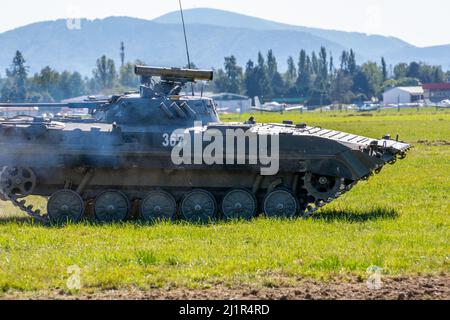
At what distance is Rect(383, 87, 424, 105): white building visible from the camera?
171 meters

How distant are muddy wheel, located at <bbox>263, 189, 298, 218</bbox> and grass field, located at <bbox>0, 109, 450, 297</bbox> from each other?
2.11ft

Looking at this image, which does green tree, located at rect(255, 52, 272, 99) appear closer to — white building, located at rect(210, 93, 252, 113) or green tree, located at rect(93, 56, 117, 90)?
white building, located at rect(210, 93, 252, 113)

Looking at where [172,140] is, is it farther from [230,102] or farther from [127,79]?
[127,79]

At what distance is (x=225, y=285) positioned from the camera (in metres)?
13.4

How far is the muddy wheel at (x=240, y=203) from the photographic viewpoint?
20656 millimetres

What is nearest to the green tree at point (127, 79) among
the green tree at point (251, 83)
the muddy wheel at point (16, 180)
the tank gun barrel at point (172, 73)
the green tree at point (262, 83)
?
the green tree at point (251, 83)

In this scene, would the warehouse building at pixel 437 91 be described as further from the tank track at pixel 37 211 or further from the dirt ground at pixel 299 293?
the dirt ground at pixel 299 293

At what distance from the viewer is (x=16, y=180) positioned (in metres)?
20.6

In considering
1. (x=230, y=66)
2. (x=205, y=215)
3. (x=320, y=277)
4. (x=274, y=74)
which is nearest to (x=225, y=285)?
(x=320, y=277)

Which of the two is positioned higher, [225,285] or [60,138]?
[60,138]

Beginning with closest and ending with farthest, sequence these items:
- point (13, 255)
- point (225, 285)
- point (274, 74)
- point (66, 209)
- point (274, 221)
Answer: point (225, 285) < point (13, 255) < point (274, 221) < point (66, 209) < point (274, 74)

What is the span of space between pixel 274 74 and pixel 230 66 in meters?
29.7

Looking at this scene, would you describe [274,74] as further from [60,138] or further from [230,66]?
[60,138]

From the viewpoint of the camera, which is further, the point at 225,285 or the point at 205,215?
the point at 205,215
